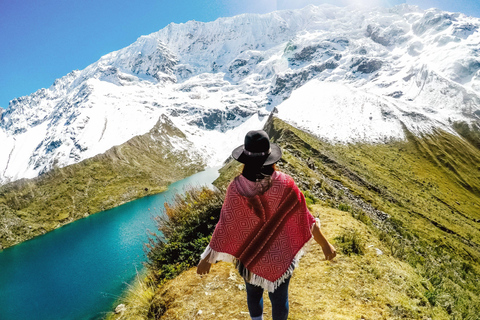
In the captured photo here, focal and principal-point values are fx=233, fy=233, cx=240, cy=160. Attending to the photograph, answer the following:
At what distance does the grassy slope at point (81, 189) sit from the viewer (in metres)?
103

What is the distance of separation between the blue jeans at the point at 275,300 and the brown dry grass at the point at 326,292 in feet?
3.59

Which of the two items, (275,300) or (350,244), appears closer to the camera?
(275,300)

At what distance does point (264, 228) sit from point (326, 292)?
3321mm

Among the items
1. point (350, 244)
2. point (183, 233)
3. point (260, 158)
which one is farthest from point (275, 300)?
point (183, 233)

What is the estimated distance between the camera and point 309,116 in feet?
365

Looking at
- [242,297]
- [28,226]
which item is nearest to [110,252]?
[242,297]

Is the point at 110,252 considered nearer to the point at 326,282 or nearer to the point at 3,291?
the point at 3,291

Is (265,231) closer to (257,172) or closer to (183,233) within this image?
(257,172)

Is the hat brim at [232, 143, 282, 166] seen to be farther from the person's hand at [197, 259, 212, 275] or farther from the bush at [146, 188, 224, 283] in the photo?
the bush at [146, 188, 224, 283]

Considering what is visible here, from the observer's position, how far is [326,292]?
4.98 metres

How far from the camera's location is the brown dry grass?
14.6 feet

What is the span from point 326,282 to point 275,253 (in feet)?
10.7

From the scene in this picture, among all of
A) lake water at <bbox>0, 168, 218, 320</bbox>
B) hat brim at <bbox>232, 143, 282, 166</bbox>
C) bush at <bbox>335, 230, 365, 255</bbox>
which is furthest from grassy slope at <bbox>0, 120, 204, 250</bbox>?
hat brim at <bbox>232, 143, 282, 166</bbox>

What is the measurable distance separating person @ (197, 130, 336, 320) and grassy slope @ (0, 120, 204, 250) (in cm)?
12477
